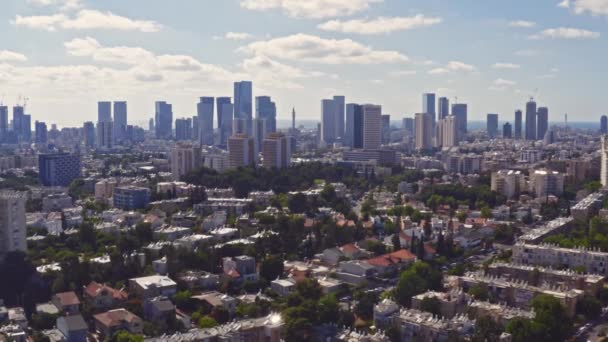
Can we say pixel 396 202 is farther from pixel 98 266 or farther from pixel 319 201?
pixel 98 266

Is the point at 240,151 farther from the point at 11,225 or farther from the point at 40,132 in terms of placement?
the point at 40,132

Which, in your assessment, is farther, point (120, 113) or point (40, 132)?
point (120, 113)

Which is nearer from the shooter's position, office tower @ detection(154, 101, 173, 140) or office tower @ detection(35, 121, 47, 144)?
office tower @ detection(35, 121, 47, 144)

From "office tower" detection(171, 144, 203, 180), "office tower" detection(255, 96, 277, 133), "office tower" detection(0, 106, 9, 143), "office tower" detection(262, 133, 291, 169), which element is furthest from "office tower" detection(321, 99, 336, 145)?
"office tower" detection(171, 144, 203, 180)

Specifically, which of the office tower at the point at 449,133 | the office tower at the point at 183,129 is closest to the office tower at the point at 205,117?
the office tower at the point at 183,129

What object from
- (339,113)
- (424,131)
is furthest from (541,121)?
(339,113)

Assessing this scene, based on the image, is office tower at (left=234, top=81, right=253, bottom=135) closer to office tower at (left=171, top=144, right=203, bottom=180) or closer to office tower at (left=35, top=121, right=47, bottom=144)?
office tower at (left=35, top=121, right=47, bottom=144)

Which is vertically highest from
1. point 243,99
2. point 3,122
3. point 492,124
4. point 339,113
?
point 243,99
